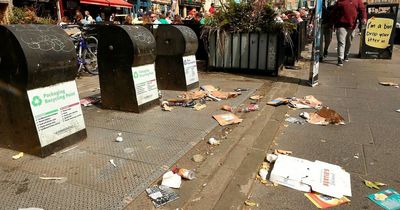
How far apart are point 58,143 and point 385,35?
35.1ft

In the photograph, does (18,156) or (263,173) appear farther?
(18,156)

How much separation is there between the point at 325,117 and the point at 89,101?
378 centimetres

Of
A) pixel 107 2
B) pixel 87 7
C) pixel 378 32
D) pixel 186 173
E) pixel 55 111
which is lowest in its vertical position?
pixel 186 173

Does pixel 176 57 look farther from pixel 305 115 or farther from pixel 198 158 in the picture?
pixel 198 158

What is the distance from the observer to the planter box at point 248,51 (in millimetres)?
7781

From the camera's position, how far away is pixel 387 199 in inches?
111

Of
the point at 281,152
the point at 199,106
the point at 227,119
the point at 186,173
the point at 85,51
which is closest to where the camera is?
the point at 186,173

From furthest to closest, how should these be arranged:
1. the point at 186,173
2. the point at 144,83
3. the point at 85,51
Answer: the point at 85,51
the point at 144,83
the point at 186,173

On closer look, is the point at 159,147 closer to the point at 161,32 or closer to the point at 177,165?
the point at 177,165

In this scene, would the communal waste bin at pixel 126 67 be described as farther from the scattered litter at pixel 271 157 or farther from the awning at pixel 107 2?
the awning at pixel 107 2

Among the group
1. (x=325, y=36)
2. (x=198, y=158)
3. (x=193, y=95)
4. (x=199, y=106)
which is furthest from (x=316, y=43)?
(x=325, y=36)

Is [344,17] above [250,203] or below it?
above

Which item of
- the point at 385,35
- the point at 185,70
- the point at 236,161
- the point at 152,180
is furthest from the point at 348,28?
the point at 152,180

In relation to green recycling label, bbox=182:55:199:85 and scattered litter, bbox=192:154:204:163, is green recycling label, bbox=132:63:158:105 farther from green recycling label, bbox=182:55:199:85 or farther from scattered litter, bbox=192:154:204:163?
scattered litter, bbox=192:154:204:163
